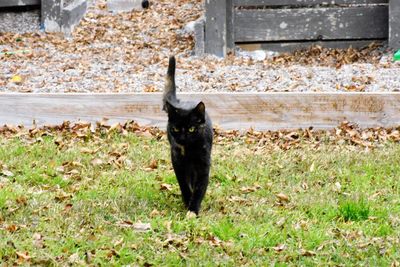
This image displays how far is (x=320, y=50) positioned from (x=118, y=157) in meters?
4.53

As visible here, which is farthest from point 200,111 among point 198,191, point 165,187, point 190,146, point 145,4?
point 145,4

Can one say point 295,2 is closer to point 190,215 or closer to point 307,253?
point 190,215

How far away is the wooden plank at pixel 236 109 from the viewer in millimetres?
7449

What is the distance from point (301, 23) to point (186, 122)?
5648 mm

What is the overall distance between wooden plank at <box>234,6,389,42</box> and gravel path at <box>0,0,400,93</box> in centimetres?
24

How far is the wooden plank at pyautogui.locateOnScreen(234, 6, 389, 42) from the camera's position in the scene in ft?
34.6

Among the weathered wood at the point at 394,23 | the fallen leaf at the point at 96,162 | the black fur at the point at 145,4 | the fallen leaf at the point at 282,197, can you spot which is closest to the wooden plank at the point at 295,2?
the weathered wood at the point at 394,23

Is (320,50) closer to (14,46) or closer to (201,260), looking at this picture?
(14,46)

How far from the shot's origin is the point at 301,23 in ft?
34.8

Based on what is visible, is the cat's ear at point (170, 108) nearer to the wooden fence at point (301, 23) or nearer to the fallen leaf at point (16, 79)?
the fallen leaf at point (16, 79)

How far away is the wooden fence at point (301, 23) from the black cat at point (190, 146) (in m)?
5.06

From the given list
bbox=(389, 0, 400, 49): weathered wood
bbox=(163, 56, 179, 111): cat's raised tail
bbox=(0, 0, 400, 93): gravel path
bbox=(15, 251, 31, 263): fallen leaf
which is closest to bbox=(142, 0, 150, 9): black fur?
bbox=(0, 0, 400, 93): gravel path

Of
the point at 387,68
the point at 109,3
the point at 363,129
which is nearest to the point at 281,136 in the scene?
the point at 363,129

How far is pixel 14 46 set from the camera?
36.8ft
